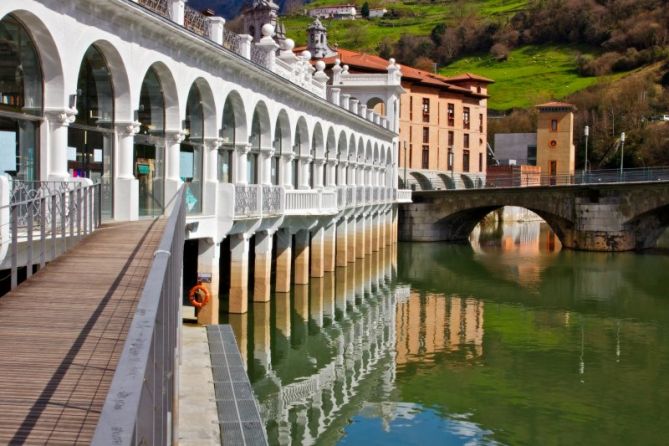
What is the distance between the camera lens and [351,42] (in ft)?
521

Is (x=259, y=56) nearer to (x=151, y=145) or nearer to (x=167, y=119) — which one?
(x=167, y=119)

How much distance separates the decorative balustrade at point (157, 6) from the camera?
55.8 ft

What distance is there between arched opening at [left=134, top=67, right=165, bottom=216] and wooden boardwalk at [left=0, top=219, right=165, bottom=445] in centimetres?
782

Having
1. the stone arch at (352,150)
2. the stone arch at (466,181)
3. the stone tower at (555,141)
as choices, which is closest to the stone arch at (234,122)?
the stone arch at (352,150)

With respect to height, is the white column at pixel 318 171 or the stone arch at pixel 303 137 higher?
the stone arch at pixel 303 137

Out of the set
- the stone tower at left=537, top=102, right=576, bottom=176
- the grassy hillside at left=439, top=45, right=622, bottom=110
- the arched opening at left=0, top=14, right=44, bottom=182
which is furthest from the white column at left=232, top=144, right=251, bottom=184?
the grassy hillside at left=439, top=45, right=622, bottom=110

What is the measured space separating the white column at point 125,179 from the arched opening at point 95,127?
15 cm

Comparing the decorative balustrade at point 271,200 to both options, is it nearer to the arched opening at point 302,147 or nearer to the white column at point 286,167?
the white column at point 286,167

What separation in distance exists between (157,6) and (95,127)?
3266 mm

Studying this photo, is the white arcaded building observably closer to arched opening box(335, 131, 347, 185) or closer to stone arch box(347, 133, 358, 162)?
arched opening box(335, 131, 347, 185)

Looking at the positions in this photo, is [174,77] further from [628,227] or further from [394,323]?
[628,227]

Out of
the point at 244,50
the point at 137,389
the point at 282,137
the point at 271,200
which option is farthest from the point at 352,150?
the point at 137,389

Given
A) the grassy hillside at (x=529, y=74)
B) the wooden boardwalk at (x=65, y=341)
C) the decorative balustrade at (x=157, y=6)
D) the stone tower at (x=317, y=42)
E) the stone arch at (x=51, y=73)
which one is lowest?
the wooden boardwalk at (x=65, y=341)

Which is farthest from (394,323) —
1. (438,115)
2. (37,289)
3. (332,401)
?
(438,115)
